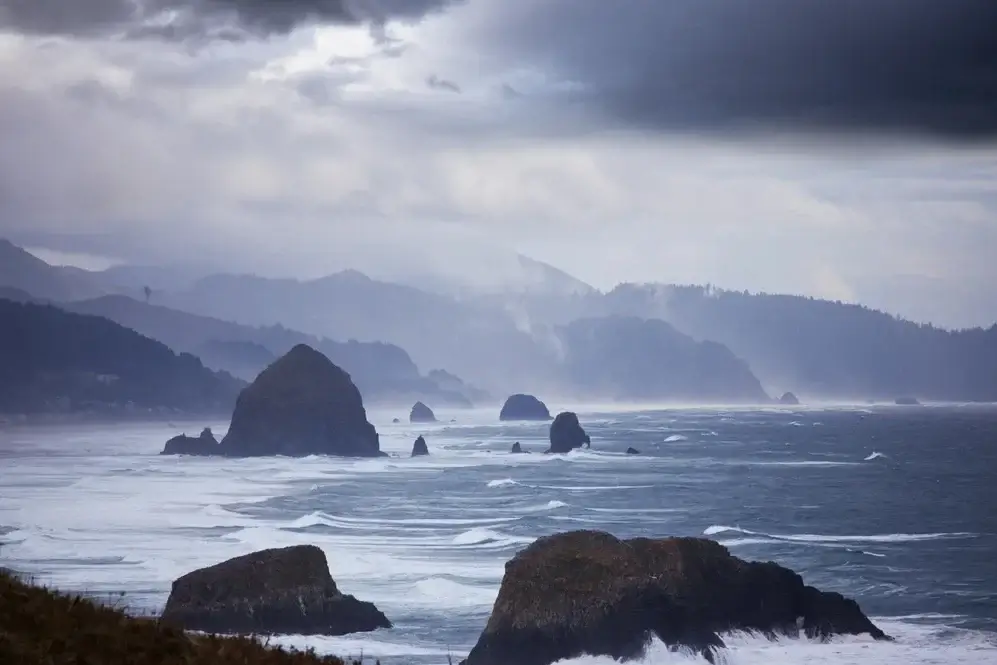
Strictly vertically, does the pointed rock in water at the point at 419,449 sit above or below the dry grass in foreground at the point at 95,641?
below

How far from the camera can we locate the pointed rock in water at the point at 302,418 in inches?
4732

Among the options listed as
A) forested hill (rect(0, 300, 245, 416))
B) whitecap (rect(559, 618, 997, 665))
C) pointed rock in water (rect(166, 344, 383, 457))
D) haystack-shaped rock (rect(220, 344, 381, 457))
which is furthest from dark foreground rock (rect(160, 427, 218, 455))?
whitecap (rect(559, 618, 997, 665))

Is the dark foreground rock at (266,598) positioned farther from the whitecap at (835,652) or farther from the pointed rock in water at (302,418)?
the pointed rock in water at (302,418)

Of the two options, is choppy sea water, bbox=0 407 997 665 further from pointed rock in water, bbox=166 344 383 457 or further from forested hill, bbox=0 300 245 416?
forested hill, bbox=0 300 245 416

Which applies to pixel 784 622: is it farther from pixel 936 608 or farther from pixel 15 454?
pixel 15 454

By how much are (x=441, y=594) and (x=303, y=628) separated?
340 inches

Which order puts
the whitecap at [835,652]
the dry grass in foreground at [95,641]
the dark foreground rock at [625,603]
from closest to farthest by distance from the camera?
the dry grass in foreground at [95,641] → the dark foreground rock at [625,603] → the whitecap at [835,652]

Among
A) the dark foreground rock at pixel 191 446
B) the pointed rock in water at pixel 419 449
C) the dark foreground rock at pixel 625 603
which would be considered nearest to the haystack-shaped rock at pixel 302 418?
the dark foreground rock at pixel 191 446

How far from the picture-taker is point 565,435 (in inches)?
4759

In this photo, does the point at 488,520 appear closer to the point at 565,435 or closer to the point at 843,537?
the point at 843,537

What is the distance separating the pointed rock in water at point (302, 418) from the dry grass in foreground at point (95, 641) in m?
108

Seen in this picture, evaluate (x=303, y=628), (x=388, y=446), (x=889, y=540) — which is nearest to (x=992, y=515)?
(x=889, y=540)

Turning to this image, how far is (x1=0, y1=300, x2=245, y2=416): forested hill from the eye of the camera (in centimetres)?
15312

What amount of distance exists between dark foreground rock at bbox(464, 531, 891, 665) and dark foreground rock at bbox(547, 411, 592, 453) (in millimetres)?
88130
